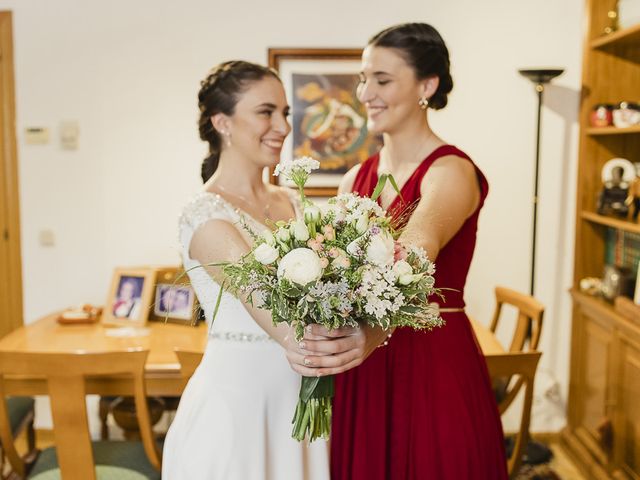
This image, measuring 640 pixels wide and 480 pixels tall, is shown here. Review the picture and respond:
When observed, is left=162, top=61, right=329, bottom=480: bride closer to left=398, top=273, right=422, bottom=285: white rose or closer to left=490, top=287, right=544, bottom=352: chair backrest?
left=398, top=273, right=422, bottom=285: white rose

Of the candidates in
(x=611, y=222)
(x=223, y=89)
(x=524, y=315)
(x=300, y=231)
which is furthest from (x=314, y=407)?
(x=611, y=222)

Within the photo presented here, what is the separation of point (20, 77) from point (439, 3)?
2121 millimetres

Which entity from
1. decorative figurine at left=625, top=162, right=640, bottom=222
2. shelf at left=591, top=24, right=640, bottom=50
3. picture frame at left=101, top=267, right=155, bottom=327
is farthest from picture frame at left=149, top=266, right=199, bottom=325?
shelf at left=591, top=24, right=640, bottom=50

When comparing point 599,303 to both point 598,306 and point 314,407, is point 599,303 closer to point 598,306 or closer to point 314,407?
point 598,306

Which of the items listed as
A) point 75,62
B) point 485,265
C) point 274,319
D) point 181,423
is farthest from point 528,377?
point 75,62

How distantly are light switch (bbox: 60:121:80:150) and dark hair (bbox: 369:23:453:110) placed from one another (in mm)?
2354

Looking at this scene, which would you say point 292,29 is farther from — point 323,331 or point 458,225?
point 323,331

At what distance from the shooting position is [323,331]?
154 centimetres

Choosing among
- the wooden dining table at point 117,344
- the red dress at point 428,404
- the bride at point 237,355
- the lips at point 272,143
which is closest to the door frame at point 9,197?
the wooden dining table at point 117,344

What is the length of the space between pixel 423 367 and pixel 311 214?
2.18 ft

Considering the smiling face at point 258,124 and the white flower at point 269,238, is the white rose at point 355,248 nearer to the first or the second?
the white flower at point 269,238

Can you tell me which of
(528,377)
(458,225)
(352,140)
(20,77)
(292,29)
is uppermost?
(292,29)

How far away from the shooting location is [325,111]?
4055 millimetres

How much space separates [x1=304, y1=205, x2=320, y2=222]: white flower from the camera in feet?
4.77
